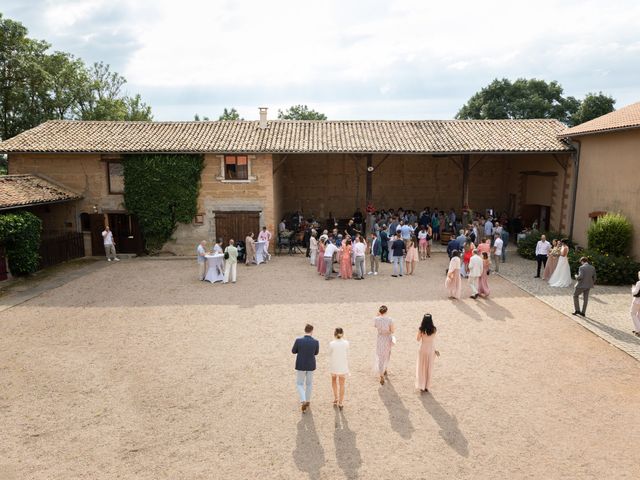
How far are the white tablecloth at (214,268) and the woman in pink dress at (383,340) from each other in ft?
27.5

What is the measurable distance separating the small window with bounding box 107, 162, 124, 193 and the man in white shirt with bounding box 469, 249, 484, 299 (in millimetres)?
14561

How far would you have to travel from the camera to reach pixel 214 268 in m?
15.7

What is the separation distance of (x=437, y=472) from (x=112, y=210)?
58.9 ft

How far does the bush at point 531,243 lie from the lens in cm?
1905

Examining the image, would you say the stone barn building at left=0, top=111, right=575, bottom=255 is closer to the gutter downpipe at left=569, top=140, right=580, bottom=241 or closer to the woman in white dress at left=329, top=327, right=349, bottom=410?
the gutter downpipe at left=569, top=140, right=580, bottom=241

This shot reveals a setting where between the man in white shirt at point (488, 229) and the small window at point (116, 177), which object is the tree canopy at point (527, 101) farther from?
the small window at point (116, 177)

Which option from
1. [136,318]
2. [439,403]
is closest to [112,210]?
[136,318]

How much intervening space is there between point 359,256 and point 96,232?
465 inches

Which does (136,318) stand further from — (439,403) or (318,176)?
(318,176)

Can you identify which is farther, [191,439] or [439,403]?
[439,403]

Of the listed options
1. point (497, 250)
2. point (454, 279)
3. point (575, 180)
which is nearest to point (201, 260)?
point (454, 279)

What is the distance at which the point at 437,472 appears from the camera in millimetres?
6148

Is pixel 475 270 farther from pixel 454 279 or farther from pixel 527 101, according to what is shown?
pixel 527 101

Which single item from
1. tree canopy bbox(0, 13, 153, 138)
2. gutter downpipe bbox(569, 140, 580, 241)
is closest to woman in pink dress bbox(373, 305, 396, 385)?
gutter downpipe bbox(569, 140, 580, 241)
